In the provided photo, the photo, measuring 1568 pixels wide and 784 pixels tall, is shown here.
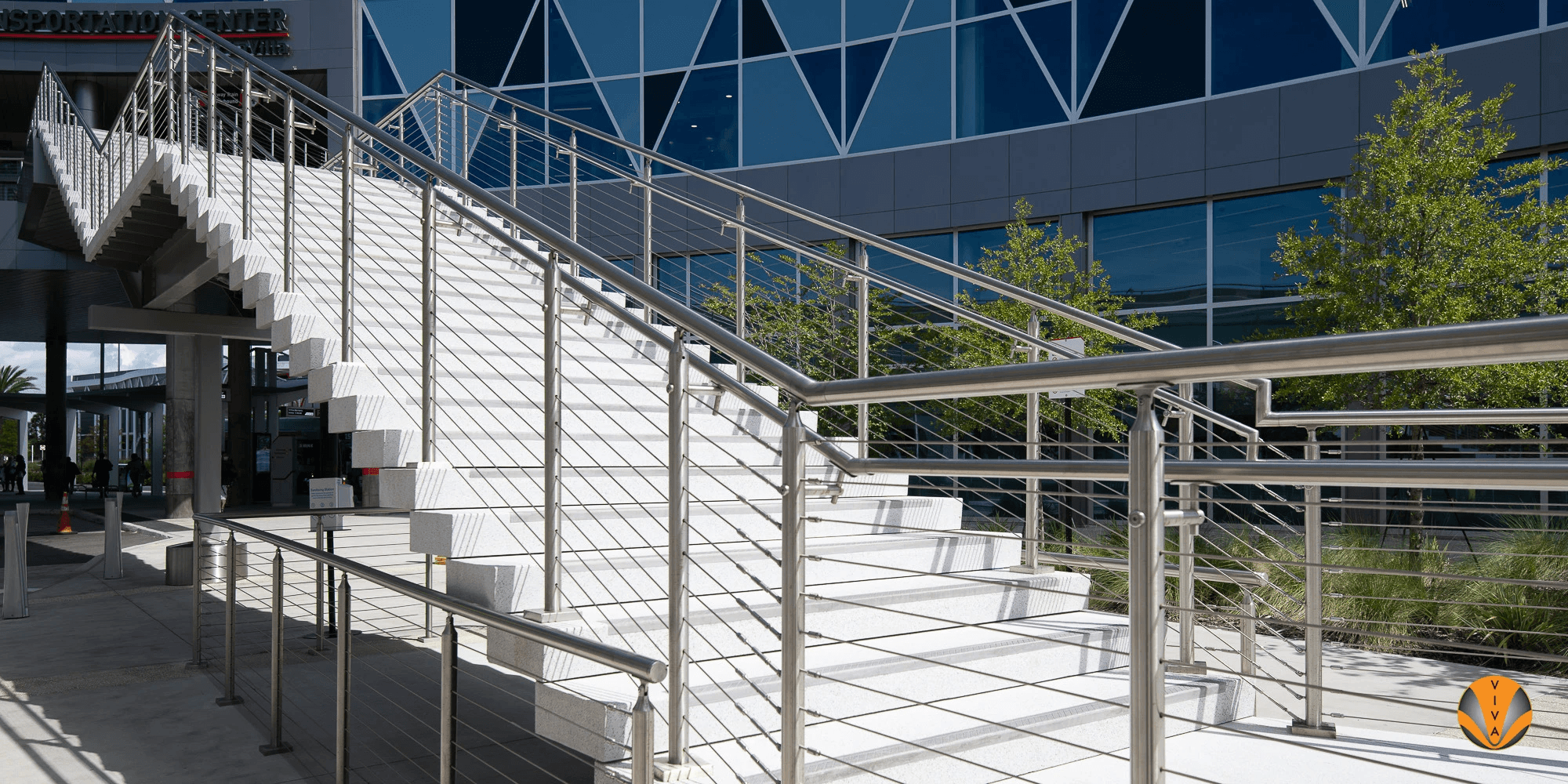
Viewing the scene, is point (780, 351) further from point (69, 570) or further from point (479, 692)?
point (69, 570)

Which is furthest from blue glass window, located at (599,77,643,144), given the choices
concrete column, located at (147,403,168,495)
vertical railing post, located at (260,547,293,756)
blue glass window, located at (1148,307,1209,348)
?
concrete column, located at (147,403,168,495)

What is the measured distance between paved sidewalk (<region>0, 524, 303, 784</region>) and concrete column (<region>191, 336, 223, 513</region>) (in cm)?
771

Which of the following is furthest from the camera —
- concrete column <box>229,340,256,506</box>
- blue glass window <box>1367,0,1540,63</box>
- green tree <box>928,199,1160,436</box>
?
concrete column <box>229,340,256,506</box>

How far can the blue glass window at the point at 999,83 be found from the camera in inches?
650

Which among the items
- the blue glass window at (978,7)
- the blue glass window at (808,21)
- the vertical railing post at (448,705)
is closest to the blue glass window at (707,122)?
the blue glass window at (808,21)

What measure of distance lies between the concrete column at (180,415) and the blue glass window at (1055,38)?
15.8 metres

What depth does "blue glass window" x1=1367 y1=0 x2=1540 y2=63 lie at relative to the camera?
42.4ft

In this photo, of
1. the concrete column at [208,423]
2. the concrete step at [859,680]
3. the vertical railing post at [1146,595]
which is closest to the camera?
the vertical railing post at [1146,595]

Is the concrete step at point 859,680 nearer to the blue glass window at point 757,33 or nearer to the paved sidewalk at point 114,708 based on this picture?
the paved sidewalk at point 114,708

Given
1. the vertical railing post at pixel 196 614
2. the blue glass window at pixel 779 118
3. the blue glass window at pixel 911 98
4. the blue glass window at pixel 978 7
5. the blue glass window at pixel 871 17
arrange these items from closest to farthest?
the vertical railing post at pixel 196 614 → the blue glass window at pixel 978 7 → the blue glass window at pixel 911 98 → the blue glass window at pixel 871 17 → the blue glass window at pixel 779 118

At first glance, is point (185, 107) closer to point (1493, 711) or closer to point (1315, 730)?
point (1315, 730)

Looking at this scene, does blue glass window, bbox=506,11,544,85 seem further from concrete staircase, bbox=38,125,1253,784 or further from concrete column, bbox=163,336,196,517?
concrete staircase, bbox=38,125,1253,784

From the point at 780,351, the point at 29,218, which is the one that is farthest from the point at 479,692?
the point at 29,218

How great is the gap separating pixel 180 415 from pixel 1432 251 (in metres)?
20.3
